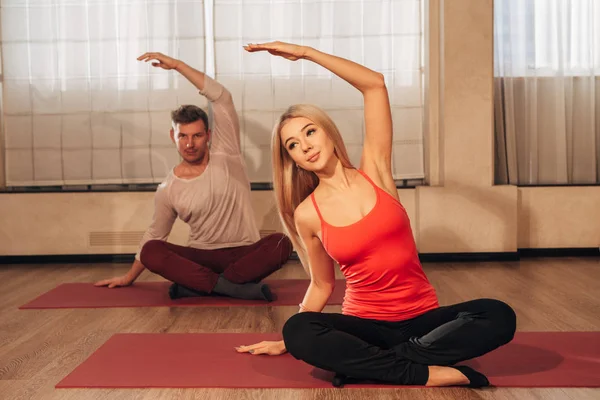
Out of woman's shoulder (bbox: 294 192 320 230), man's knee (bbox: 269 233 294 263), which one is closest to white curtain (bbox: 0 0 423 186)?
man's knee (bbox: 269 233 294 263)

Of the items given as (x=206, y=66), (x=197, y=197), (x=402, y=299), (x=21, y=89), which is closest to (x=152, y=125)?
(x=206, y=66)

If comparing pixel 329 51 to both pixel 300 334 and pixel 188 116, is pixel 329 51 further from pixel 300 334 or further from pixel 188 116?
pixel 300 334

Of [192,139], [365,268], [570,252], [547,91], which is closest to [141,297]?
Result: [192,139]

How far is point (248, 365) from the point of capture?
97.9 inches

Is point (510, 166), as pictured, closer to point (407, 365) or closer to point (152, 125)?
point (152, 125)

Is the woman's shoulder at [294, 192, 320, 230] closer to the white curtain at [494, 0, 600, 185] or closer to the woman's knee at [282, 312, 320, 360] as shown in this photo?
the woman's knee at [282, 312, 320, 360]

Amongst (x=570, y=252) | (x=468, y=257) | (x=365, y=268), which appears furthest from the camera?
(x=570, y=252)

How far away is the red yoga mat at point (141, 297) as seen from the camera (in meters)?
3.67

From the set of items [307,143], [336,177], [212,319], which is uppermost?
[307,143]

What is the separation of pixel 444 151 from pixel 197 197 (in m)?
1.91

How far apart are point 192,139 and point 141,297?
0.83m

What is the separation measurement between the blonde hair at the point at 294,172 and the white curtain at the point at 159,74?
2.81 meters

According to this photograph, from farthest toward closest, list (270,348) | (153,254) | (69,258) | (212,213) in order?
(69,258), (212,213), (153,254), (270,348)

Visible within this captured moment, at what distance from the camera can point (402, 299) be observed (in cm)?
236
